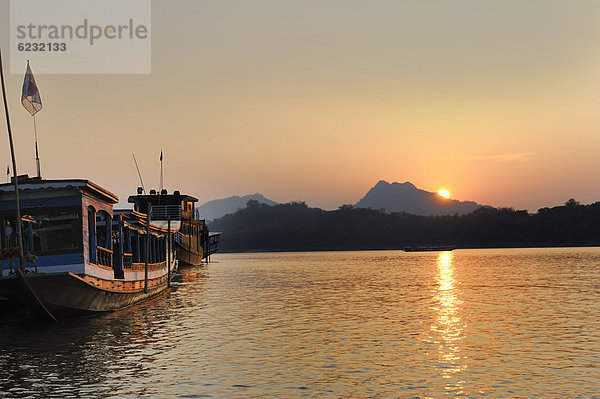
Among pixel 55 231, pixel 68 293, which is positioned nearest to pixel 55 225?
pixel 55 231

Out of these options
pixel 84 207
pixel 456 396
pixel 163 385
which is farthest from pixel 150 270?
pixel 456 396

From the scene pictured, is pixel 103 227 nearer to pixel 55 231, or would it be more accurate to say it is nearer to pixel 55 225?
pixel 55 231

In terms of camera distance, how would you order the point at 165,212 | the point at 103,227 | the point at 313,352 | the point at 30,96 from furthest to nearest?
1. the point at 165,212
2. the point at 103,227
3. the point at 30,96
4. the point at 313,352

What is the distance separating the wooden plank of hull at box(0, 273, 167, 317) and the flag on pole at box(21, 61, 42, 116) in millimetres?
7464

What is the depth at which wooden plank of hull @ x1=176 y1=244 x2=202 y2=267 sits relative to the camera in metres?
81.7

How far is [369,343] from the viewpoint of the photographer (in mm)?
24031

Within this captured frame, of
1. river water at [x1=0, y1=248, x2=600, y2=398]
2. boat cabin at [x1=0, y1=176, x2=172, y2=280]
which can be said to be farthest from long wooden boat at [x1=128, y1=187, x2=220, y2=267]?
boat cabin at [x1=0, y1=176, x2=172, y2=280]

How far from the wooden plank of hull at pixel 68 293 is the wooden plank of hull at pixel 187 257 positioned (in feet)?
162

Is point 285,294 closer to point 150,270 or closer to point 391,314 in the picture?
point 150,270

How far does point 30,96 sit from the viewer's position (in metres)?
27.9

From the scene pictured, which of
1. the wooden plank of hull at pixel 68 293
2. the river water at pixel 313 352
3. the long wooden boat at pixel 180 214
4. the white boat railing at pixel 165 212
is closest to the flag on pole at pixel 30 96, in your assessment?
the wooden plank of hull at pixel 68 293

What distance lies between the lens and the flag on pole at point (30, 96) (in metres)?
27.7

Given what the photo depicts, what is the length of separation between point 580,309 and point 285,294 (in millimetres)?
21503

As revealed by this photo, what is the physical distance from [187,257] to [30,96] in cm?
6034
